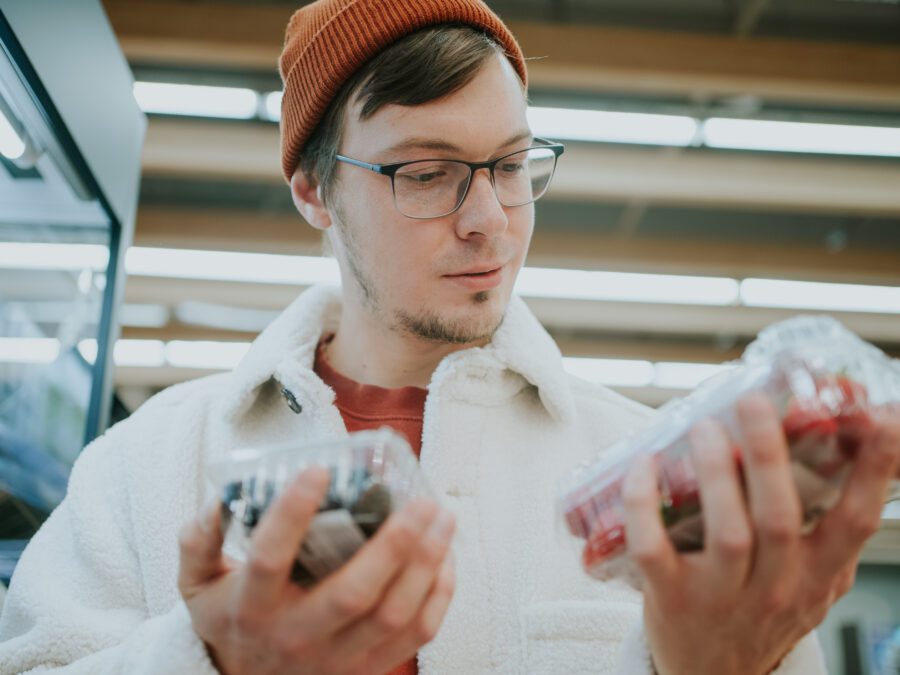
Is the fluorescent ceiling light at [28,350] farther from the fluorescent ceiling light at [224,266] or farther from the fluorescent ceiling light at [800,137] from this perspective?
the fluorescent ceiling light at [224,266]

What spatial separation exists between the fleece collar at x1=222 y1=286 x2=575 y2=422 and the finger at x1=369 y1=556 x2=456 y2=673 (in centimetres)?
64

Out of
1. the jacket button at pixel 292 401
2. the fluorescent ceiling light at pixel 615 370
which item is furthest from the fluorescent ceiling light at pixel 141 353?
the jacket button at pixel 292 401

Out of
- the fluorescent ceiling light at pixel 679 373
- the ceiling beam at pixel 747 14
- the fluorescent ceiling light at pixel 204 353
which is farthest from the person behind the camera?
the fluorescent ceiling light at pixel 679 373

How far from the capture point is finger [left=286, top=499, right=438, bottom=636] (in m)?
0.69

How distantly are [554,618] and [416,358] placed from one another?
0.54 meters

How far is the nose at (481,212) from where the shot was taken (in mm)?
1386

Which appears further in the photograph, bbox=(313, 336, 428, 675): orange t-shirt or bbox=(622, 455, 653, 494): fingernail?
bbox=(313, 336, 428, 675): orange t-shirt

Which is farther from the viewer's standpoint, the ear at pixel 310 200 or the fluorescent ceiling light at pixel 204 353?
the fluorescent ceiling light at pixel 204 353

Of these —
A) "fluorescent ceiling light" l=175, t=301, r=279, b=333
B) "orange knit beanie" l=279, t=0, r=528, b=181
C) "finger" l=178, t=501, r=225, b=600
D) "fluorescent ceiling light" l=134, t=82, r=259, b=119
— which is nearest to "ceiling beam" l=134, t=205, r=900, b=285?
"fluorescent ceiling light" l=175, t=301, r=279, b=333

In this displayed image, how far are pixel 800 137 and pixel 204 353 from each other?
208 inches

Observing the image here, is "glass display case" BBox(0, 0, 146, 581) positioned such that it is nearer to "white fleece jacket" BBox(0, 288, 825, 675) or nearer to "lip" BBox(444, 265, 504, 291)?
"white fleece jacket" BBox(0, 288, 825, 675)

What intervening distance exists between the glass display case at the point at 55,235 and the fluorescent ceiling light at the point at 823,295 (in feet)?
15.9

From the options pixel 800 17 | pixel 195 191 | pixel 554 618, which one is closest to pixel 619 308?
pixel 800 17

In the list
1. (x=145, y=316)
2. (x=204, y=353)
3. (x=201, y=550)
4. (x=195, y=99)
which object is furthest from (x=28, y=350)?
(x=204, y=353)
